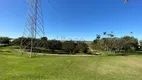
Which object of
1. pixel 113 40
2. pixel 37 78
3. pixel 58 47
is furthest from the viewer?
pixel 58 47

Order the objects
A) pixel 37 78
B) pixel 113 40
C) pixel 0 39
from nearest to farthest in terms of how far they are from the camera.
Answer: pixel 37 78, pixel 113 40, pixel 0 39

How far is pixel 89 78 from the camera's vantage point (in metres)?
7.89

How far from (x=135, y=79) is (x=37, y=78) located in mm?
4943

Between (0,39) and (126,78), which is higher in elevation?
(0,39)

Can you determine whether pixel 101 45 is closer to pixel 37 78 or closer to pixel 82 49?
pixel 82 49

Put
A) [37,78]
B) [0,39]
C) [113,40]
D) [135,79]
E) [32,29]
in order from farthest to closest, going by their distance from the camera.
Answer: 1. [0,39]
2. [113,40]
3. [32,29]
4. [135,79]
5. [37,78]

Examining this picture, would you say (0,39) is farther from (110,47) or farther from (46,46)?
(110,47)

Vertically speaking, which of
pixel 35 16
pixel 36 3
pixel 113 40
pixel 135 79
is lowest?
pixel 135 79

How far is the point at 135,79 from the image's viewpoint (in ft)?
26.2

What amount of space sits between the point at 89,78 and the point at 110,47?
1054 inches

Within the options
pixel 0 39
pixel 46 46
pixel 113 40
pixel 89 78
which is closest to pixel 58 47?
pixel 46 46

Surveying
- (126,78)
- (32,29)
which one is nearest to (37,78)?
→ (126,78)

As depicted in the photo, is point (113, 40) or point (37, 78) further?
point (113, 40)

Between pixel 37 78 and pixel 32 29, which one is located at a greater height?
pixel 32 29
